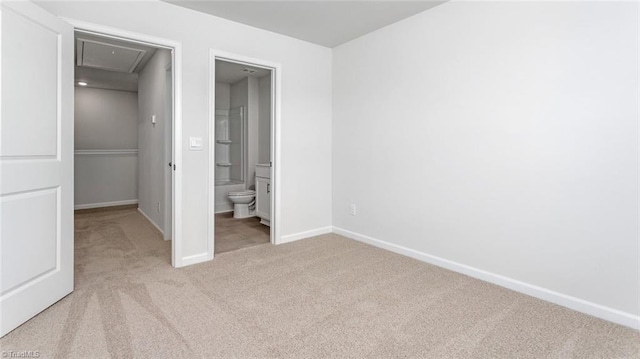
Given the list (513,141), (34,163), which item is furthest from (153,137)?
(513,141)

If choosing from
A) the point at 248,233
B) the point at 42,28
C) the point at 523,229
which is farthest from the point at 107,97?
the point at 523,229

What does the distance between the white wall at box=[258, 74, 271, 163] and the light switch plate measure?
8.23ft

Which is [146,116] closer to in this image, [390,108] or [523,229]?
[390,108]

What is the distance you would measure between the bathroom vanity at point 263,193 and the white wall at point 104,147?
3.08 m

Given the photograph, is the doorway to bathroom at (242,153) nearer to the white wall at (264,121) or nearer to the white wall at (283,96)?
the white wall at (264,121)

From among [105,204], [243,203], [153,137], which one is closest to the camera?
[153,137]

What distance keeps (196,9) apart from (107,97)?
4349 mm

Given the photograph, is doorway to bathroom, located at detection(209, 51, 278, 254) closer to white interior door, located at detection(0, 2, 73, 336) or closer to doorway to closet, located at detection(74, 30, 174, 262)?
doorway to closet, located at detection(74, 30, 174, 262)

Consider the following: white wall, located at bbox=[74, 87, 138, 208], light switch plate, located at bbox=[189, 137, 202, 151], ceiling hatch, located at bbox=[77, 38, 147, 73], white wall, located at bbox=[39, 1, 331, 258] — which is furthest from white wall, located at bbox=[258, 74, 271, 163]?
white wall, located at bbox=[74, 87, 138, 208]

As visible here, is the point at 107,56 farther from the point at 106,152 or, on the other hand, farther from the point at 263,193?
the point at 263,193

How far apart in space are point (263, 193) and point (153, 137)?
65.6 inches

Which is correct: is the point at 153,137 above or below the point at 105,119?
below

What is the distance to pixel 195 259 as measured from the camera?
307 centimetres

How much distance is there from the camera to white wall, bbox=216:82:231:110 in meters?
6.07
